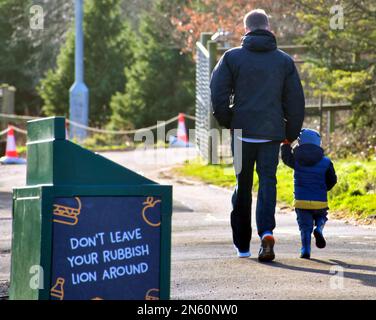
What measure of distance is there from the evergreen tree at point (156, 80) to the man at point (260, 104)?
26.4 metres

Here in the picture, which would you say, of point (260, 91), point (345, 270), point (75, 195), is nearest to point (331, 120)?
point (260, 91)

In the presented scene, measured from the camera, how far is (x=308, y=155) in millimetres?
8609

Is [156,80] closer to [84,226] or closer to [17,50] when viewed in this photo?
[17,50]

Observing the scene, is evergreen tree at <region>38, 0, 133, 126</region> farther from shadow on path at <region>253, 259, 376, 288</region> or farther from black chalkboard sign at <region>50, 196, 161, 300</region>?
black chalkboard sign at <region>50, 196, 161, 300</region>

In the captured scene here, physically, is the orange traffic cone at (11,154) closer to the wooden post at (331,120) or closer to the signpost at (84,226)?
the wooden post at (331,120)

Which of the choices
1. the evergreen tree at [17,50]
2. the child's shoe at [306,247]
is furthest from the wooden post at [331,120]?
the evergreen tree at [17,50]

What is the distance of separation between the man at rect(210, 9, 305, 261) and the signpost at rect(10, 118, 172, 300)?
2744 mm

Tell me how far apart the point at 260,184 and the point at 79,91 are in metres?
22.1

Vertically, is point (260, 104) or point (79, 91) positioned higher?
point (79, 91)

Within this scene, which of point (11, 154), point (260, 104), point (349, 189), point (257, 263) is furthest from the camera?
point (11, 154)

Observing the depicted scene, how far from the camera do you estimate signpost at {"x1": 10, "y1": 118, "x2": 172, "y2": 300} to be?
535 centimetres

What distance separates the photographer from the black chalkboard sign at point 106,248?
538 centimetres

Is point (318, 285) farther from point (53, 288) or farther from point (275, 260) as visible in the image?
point (53, 288)

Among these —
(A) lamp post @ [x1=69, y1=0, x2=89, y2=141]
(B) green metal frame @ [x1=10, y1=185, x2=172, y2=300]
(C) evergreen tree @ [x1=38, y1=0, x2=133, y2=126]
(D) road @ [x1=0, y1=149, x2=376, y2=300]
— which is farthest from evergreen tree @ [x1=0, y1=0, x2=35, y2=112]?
(B) green metal frame @ [x1=10, y1=185, x2=172, y2=300]
